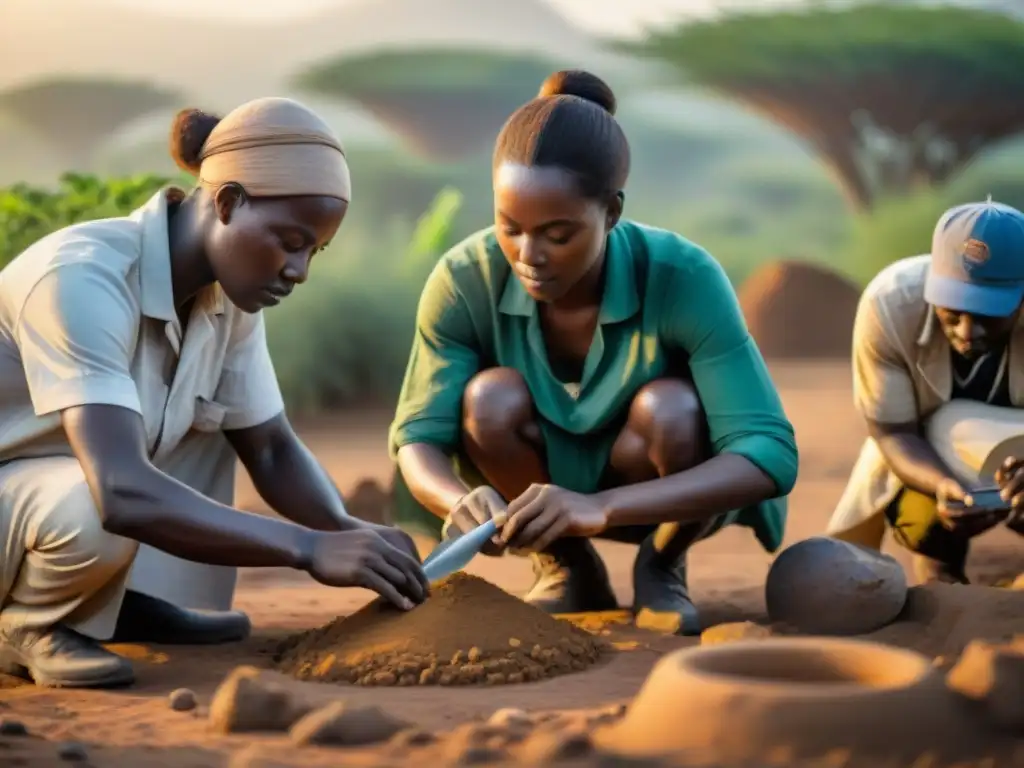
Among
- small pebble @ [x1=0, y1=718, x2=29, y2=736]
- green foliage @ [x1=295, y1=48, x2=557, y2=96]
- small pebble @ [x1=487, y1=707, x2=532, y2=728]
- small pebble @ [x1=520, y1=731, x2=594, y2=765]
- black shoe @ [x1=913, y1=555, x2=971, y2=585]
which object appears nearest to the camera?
small pebble @ [x1=520, y1=731, x2=594, y2=765]

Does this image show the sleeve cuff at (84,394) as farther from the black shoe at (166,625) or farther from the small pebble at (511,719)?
the small pebble at (511,719)

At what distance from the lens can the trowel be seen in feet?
11.0

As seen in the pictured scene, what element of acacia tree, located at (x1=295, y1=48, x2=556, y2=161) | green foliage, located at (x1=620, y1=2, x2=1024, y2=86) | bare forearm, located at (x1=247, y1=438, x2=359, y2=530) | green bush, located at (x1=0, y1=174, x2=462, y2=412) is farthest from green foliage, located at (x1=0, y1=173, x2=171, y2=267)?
acacia tree, located at (x1=295, y1=48, x2=556, y2=161)

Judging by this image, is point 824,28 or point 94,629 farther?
point 824,28

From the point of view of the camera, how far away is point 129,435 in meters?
3.09

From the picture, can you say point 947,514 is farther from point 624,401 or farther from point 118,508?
point 118,508

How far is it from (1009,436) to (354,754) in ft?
7.80

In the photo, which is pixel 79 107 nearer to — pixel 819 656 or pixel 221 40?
pixel 221 40

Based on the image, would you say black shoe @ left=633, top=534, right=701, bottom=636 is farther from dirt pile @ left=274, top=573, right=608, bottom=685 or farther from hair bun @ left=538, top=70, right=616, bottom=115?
hair bun @ left=538, top=70, right=616, bottom=115

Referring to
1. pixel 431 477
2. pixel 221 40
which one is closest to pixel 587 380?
pixel 431 477

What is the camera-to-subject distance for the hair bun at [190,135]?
139 inches

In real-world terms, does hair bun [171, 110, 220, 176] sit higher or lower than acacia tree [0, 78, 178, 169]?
higher

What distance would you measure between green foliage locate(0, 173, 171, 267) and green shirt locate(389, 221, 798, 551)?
3865mm

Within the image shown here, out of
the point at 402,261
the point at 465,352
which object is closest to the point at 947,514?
the point at 465,352
